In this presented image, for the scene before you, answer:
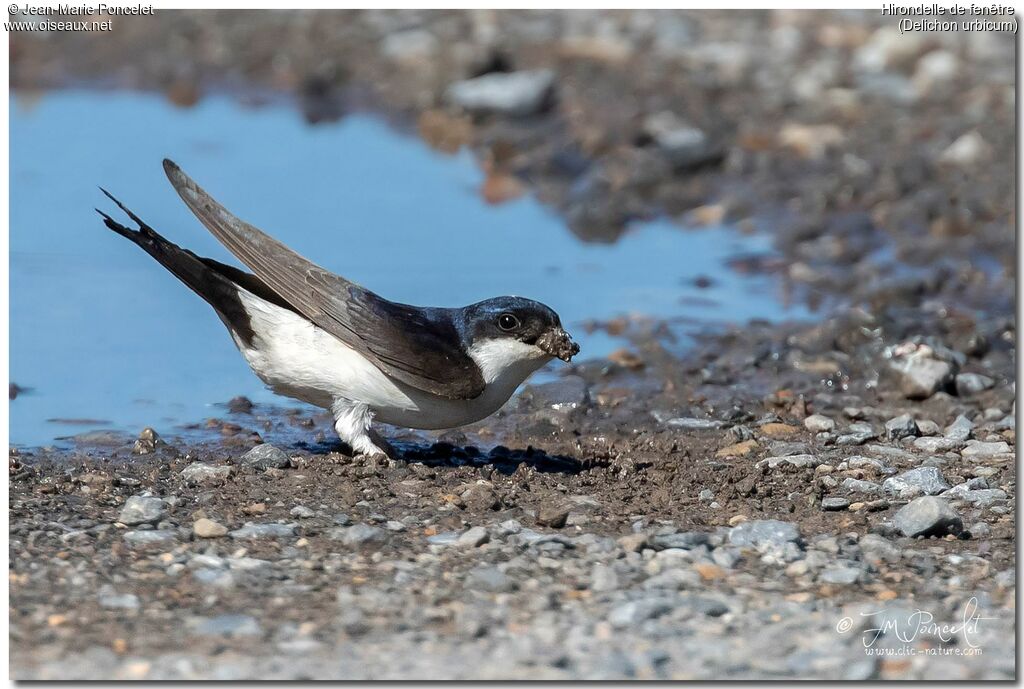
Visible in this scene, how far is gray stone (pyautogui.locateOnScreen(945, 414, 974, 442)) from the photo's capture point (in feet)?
21.0

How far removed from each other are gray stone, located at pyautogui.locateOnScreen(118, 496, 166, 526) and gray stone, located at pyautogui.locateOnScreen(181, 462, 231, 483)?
0.42m

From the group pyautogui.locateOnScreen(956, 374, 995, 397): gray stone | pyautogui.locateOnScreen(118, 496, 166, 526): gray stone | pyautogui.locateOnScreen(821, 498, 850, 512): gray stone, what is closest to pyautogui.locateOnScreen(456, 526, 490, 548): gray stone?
pyautogui.locateOnScreen(118, 496, 166, 526): gray stone

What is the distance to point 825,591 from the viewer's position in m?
4.50

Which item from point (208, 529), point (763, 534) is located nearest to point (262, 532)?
point (208, 529)

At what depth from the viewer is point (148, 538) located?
15.7 ft

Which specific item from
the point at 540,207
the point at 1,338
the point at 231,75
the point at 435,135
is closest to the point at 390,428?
the point at 1,338

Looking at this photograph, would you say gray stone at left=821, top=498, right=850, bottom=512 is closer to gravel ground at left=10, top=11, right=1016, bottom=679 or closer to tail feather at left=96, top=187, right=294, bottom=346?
gravel ground at left=10, top=11, right=1016, bottom=679

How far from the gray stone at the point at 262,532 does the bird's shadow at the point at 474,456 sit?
1.16 m

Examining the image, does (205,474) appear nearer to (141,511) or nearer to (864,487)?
(141,511)

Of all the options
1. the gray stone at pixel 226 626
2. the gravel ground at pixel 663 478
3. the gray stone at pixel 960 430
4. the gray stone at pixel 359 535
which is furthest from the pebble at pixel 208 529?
the gray stone at pixel 960 430

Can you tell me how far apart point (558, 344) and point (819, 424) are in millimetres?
1530

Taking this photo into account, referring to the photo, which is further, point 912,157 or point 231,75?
point 231,75

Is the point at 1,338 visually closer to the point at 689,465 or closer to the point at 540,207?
the point at 689,465

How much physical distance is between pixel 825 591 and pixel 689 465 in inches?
63.4
